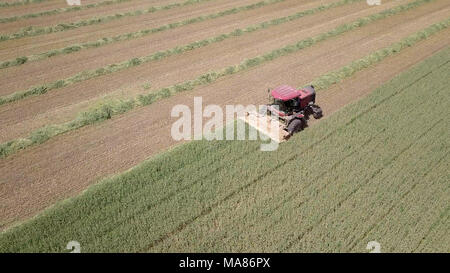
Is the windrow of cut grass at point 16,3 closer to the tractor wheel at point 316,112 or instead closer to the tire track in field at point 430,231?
the tractor wheel at point 316,112

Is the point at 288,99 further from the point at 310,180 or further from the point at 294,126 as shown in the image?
the point at 310,180

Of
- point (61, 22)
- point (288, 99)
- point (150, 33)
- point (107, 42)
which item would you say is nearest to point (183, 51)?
point (150, 33)

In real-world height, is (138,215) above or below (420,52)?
below

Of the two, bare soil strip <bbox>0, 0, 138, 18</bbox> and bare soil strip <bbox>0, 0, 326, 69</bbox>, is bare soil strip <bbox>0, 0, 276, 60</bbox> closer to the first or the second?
bare soil strip <bbox>0, 0, 326, 69</bbox>

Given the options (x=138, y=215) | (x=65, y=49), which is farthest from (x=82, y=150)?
(x=65, y=49)

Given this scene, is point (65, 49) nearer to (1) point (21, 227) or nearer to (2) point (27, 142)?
(2) point (27, 142)

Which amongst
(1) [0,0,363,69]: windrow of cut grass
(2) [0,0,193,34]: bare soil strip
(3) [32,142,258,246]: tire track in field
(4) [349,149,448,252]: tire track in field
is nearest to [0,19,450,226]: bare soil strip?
(3) [32,142,258,246]: tire track in field
